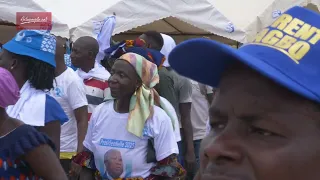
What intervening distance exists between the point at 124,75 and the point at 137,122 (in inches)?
16.7

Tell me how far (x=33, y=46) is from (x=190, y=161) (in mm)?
2413

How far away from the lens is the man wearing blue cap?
1.20m

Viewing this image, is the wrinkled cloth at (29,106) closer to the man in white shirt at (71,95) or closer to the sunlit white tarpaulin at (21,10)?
the man in white shirt at (71,95)

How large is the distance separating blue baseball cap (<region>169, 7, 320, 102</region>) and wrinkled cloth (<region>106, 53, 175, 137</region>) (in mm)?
2523

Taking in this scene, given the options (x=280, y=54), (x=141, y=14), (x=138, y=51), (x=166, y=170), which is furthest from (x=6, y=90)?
(x=141, y=14)

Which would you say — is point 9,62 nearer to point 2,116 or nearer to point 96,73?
point 2,116

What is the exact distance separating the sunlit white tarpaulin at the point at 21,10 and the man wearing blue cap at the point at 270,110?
6.51m

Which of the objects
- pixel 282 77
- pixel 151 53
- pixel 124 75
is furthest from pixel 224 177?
pixel 151 53

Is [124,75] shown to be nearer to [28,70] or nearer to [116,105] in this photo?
[116,105]

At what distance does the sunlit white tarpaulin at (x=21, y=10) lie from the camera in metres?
7.65

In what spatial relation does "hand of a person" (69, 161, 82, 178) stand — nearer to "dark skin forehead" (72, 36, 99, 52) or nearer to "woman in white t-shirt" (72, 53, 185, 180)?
"woman in white t-shirt" (72, 53, 185, 180)

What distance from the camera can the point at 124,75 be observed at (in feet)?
13.9

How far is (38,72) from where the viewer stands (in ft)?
12.6

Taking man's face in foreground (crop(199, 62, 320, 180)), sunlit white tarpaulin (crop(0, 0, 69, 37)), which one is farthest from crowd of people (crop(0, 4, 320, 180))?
sunlit white tarpaulin (crop(0, 0, 69, 37))
